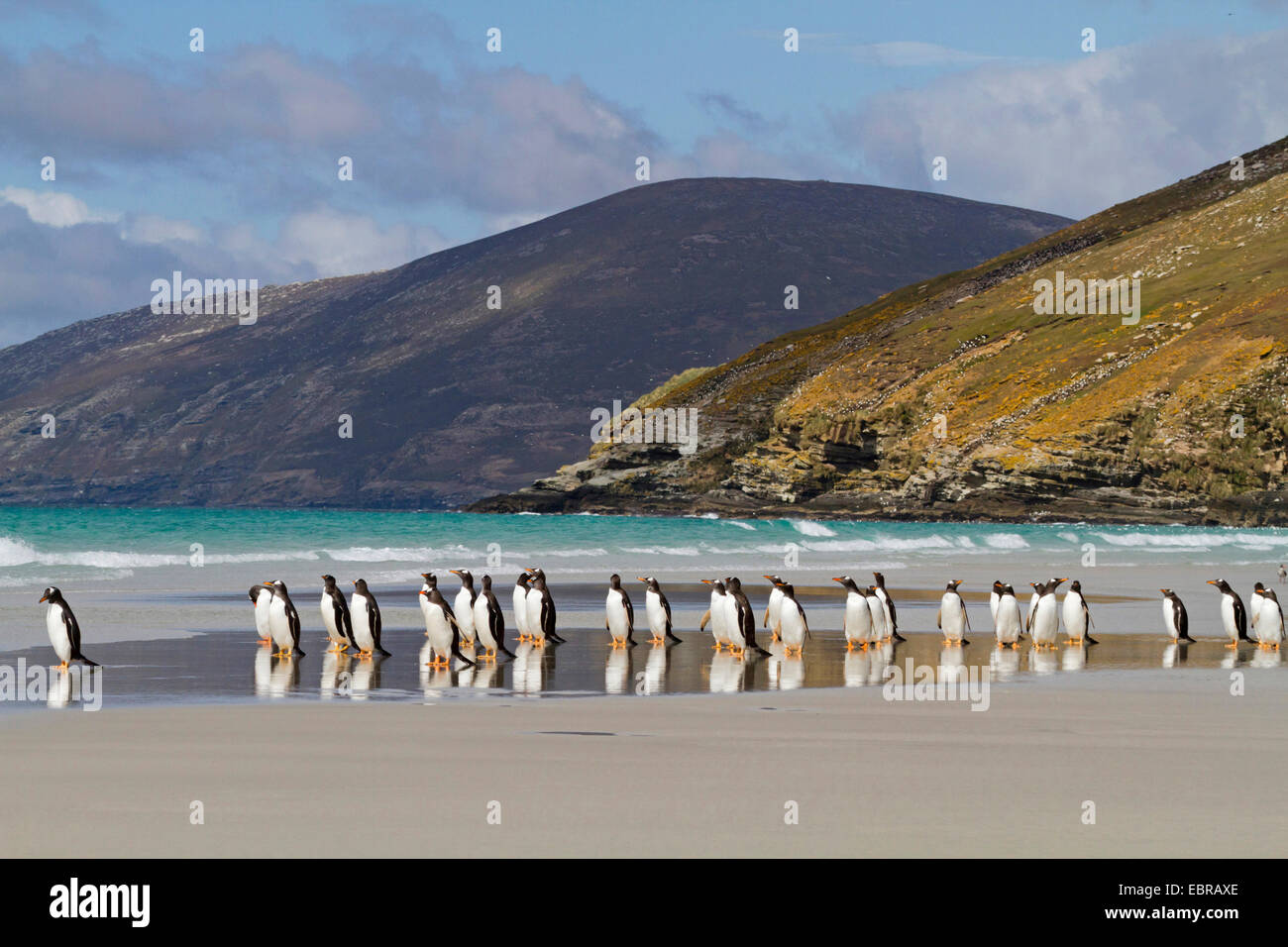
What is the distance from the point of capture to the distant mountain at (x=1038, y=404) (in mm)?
101750

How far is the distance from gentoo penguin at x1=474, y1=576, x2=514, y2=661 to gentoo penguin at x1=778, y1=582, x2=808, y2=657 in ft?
11.8

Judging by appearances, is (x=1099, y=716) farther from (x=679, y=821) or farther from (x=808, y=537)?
(x=808, y=537)

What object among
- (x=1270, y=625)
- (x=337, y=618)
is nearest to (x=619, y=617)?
(x=337, y=618)

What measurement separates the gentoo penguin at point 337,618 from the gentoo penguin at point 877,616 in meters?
7.06

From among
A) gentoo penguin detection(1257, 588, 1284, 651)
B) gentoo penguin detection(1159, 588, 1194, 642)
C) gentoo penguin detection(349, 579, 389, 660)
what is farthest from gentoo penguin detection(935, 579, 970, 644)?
gentoo penguin detection(349, 579, 389, 660)

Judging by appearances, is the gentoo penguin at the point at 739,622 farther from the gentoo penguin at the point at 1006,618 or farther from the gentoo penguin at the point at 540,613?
Result: the gentoo penguin at the point at 1006,618

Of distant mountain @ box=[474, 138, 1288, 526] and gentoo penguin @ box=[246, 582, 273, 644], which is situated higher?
distant mountain @ box=[474, 138, 1288, 526]

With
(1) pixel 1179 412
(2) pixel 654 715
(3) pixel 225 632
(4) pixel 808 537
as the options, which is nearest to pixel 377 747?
(2) pixel 654 715

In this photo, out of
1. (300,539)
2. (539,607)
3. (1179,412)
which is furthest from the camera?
(1179,412)

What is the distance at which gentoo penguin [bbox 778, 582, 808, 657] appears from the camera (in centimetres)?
2039

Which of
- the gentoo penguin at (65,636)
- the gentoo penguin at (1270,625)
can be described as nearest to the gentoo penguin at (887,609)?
the gentoo penguin at (1270,625)

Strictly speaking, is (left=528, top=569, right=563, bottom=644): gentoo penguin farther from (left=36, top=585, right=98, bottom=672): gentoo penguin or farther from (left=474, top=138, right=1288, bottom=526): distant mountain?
(left=474, top=138, right=1288, bottom=526): distant mountain

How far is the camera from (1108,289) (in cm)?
12925
